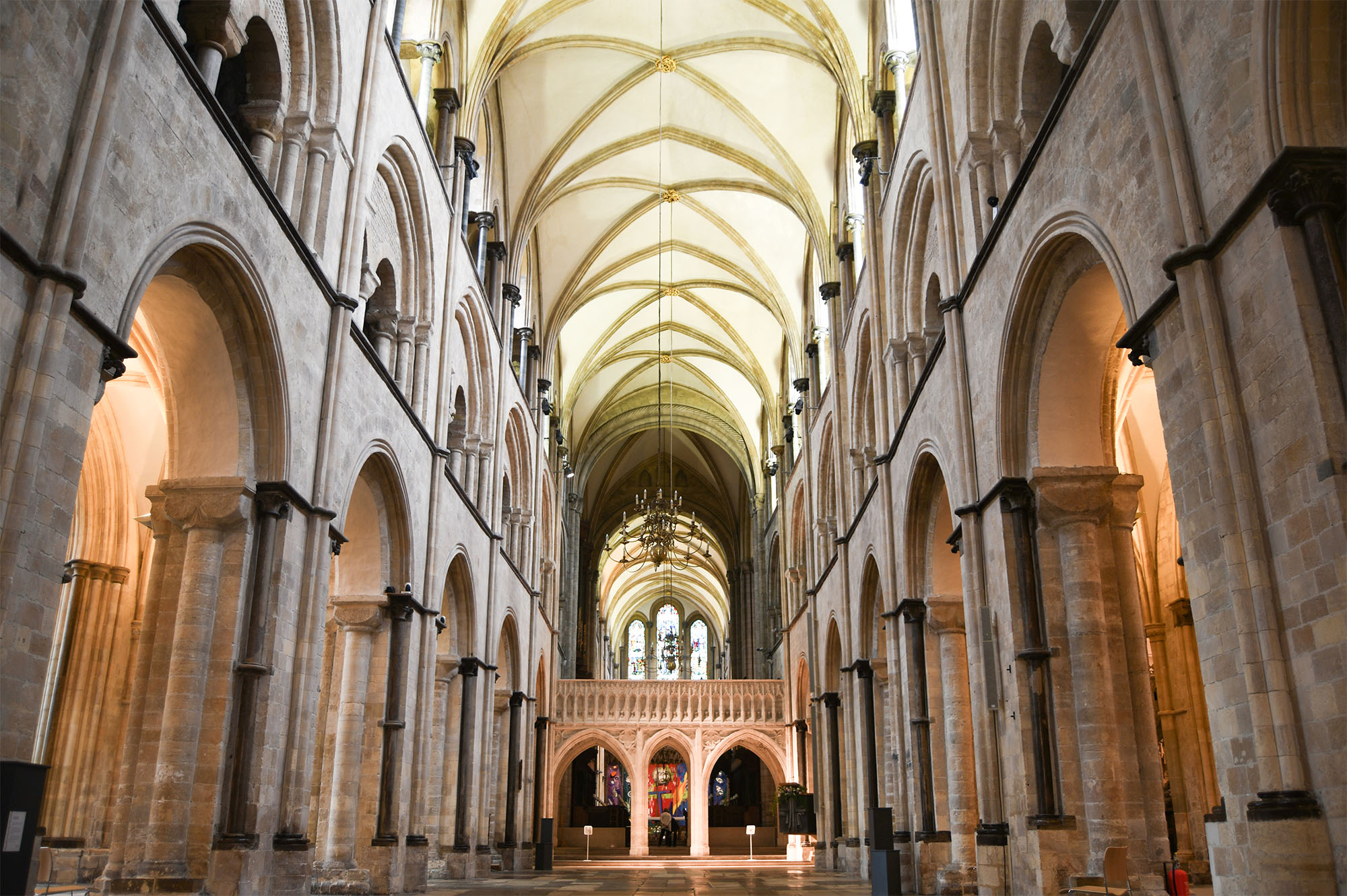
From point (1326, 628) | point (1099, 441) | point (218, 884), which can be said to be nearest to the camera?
point (1326, 628)

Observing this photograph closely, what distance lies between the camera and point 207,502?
9.99m

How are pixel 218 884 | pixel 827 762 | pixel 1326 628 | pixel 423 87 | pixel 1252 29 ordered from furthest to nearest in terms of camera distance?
pixel 827 762, pixel 423 87, pixel 218 884, pixel 1252 29, pixel 1326 628

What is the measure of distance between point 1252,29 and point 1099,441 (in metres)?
4.93

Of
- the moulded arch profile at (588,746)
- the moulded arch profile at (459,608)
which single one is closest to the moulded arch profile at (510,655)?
the moulded arch profile at (459,608)

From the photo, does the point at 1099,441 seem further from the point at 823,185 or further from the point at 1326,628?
the point at 823,185

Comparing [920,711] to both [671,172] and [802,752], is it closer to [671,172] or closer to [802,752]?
[671,172]

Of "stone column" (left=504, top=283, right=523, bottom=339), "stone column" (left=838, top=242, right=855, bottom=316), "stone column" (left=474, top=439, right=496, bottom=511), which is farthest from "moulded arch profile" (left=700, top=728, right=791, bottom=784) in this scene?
"stone column" (left=838, top=242, right=855, bottom=316)

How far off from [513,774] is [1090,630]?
16515 millimetres

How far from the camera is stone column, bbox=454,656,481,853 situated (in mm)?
18766

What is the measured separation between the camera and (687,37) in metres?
21.0

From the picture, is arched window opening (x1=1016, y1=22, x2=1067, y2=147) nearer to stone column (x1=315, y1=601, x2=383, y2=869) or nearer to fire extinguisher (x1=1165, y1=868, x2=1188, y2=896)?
fire extinguisher (x1=1165, y1=868, x2=1188, y2=896)

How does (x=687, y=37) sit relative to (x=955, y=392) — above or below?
above

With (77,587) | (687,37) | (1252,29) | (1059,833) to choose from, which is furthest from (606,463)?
(1252,29)

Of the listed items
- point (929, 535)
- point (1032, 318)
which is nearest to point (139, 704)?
point (1032, 318)
